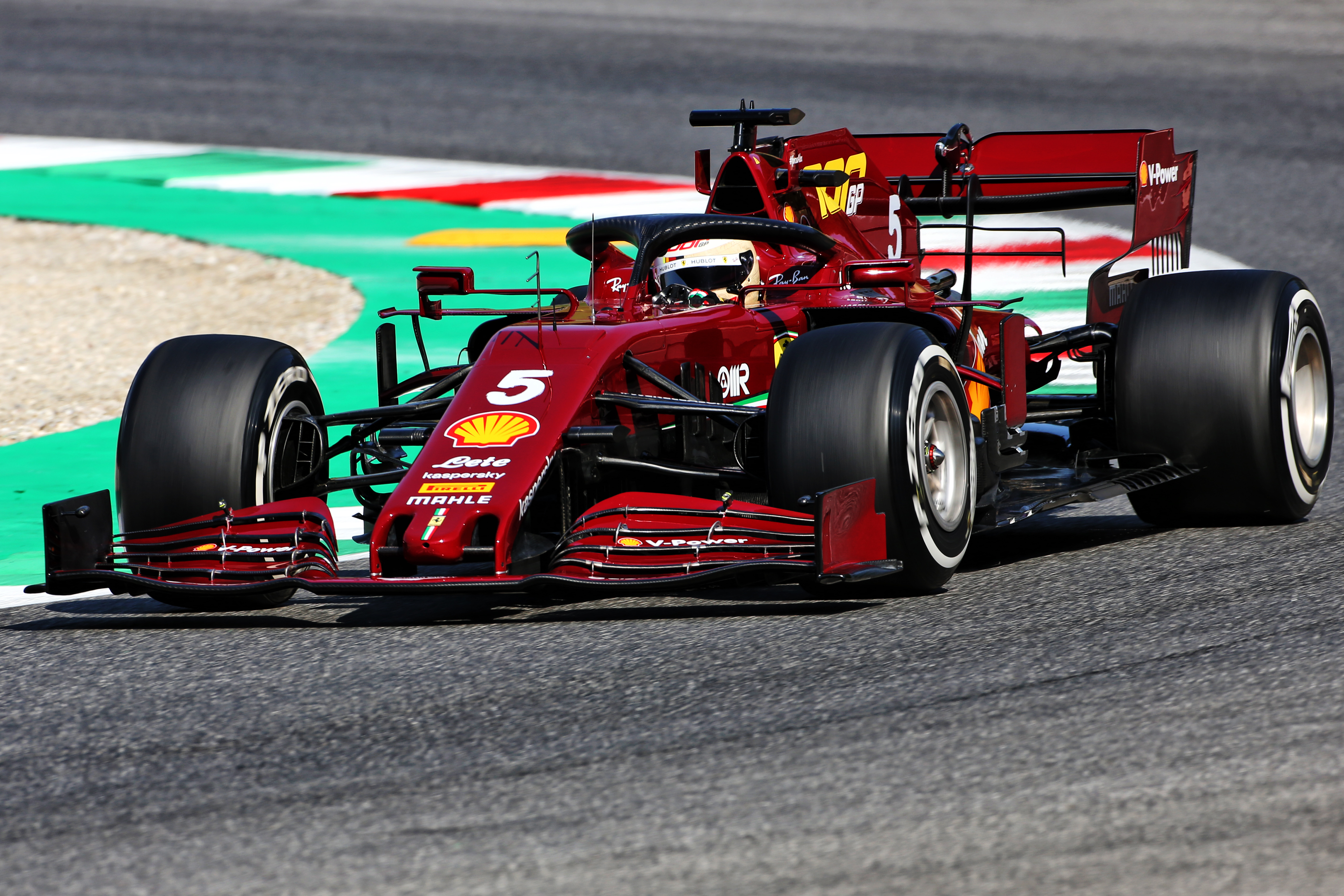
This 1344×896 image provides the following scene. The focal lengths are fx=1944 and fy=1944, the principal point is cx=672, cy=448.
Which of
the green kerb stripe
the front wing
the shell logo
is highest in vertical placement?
the green kerb stripe

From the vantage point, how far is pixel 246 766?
172 inches

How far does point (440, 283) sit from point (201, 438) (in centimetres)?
103

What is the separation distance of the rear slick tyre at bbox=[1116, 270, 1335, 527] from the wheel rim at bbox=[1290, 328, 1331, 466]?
16 cm

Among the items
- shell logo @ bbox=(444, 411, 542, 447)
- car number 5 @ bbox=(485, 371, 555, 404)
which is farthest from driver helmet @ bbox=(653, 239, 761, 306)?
shell logo @ bbox=(444, 411, 542, 447)

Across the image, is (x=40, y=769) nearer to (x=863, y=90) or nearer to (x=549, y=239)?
(x=549, y=239)

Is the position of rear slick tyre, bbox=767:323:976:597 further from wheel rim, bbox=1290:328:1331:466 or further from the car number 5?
wheel rim, bbox=1290:328:1331:466

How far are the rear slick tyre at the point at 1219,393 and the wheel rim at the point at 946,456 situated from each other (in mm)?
1098

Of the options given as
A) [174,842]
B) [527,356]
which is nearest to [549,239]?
[527,356]

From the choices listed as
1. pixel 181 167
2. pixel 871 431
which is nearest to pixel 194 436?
pixel 871 431

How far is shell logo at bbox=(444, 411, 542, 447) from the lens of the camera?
5.73 metres

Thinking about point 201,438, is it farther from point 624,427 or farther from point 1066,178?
point 1066,178

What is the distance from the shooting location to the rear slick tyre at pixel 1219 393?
6766 mm

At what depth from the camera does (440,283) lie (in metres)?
6.69

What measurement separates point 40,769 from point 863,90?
1607cm
